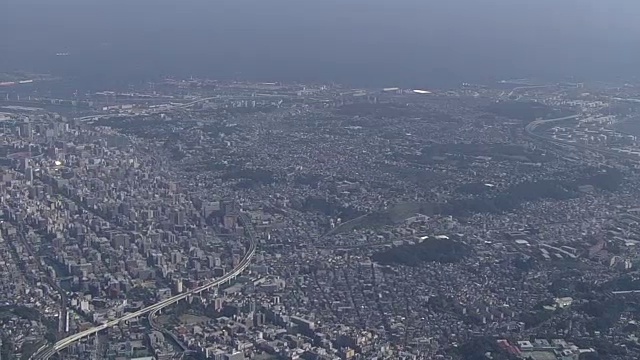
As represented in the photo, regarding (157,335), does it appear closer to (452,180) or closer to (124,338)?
(124,338)

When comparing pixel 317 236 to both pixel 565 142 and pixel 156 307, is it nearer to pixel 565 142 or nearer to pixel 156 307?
pixel 156 307

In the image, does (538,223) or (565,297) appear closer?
(565,297)

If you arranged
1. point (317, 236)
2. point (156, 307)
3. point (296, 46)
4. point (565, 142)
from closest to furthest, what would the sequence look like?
point (156, 307) → point (317, 236) → point (565, 142) → point (296, 46)

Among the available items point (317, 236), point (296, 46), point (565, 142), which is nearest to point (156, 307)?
point (317, 236)

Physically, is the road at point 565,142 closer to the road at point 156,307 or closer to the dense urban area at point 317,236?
the dense urban area at point 317,236

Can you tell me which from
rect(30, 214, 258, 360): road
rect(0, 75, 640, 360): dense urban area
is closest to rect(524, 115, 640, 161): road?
rect(0, 75, 640, 360): dense urban area

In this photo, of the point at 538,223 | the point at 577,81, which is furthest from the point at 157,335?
Result: the point at 577,81
